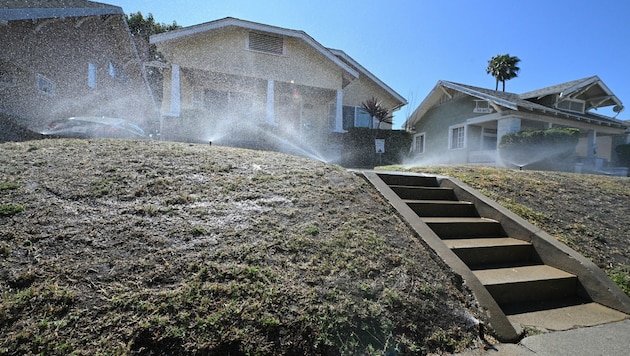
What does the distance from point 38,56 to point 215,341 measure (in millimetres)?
14145

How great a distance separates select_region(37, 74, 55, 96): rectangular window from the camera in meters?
10.8

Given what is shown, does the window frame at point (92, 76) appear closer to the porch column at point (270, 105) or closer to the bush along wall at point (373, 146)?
the porch column at point (270, 105)

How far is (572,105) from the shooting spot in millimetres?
17812

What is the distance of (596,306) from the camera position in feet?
9.36

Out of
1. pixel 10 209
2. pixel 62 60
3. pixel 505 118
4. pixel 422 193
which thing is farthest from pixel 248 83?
pixel 505 118

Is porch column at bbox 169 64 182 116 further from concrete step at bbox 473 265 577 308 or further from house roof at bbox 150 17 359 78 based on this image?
concrete step at bbox 473 265 577 308

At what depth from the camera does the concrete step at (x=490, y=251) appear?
3.17 metres

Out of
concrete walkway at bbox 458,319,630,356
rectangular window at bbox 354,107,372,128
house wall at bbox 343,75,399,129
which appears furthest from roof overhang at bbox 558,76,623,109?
concrete walkway at bbox 458,319,630,356

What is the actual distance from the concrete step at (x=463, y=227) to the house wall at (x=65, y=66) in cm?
1216

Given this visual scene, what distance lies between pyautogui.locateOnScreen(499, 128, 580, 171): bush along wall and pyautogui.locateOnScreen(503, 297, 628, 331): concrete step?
12.1 m

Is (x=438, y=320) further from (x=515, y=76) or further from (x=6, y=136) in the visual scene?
(x=515, y=76)

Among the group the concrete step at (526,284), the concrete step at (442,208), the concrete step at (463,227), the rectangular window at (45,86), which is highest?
the rectangular window at (45,86)

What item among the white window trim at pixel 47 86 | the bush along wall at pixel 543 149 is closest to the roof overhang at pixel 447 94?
the bush along wall at pixel 543 149

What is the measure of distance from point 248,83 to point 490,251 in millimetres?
11437
